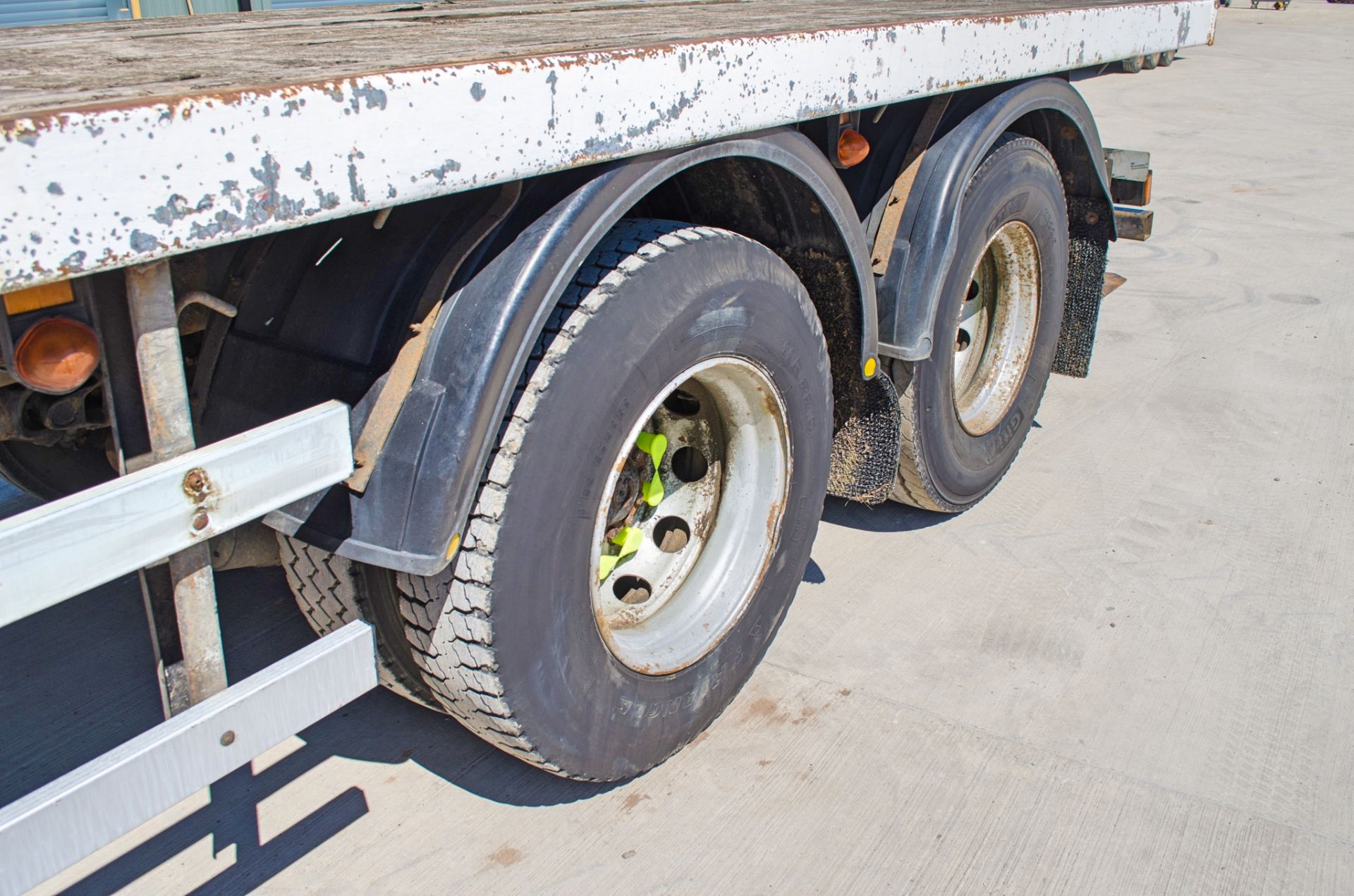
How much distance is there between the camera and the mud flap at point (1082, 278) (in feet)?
13.0

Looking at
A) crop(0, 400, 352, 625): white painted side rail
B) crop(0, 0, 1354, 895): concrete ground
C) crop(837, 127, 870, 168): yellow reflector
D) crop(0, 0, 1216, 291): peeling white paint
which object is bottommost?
crop(0, 0, 1354, 895): concrete ground

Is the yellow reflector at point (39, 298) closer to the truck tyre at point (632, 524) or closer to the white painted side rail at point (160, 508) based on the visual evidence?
the white painted side rail at point (160, 508)

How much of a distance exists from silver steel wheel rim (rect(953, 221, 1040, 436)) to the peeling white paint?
1.65 meters

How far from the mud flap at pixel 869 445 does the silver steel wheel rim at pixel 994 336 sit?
2.41 ft

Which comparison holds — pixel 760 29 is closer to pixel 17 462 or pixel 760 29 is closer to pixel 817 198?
pixel 817 198

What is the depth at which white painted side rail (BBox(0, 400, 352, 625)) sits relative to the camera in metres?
1.23

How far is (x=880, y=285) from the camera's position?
282 cm

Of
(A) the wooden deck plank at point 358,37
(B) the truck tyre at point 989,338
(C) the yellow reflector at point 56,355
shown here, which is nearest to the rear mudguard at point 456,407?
(A) the wooden deck plank at point 358,37

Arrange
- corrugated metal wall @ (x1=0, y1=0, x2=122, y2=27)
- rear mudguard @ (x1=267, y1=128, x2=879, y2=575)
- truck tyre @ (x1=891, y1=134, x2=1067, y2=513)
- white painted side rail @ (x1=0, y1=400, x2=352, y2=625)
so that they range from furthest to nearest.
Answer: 1. corrugated metal wall @ (x1=0, y1=0, x2=122, y2=27)
2. truck tyre @ (x1=891, y1=134, x2=1067, y2=513)
3. rear mudguard @ (x1=267, y1=128, x2=879, y2=575)
4. white painted side rail @ (x1=0, y1=400, x2=352, y2=625)

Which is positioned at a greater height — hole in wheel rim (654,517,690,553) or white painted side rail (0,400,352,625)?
white painted side rail (0,400,352,625)

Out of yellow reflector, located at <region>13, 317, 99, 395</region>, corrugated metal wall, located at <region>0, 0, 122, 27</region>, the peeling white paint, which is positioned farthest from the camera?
corrugated metal wall, located at <region>0, 0, 122, 27</region>

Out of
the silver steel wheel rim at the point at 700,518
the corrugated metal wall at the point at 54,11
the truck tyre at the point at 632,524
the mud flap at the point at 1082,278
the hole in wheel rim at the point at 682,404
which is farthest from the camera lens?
the corrugated metal wall at the point at 54,11

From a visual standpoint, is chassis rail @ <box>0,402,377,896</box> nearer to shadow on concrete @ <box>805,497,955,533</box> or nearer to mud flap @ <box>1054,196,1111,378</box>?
shadow on concrete @ <box>805,497,955,533</box>

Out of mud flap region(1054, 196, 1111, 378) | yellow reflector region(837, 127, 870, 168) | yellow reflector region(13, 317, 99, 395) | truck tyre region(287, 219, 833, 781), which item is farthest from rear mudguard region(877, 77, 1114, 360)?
yellow reflector region(13, 317, 99, 395)
